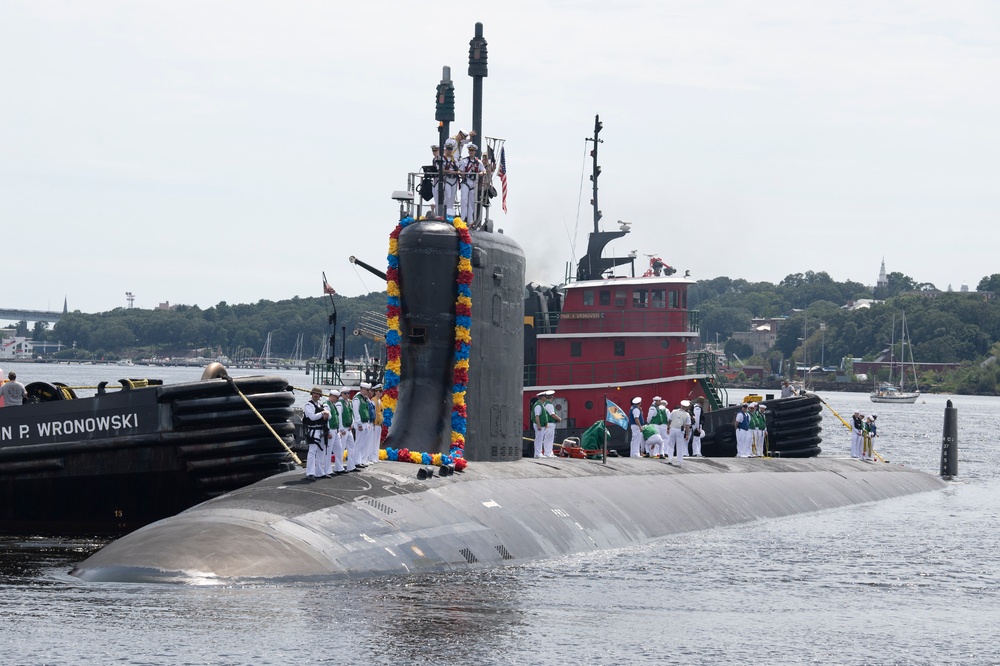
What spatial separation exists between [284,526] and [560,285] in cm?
2780

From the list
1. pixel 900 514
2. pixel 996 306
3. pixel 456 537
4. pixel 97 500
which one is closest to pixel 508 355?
pixel 456 537

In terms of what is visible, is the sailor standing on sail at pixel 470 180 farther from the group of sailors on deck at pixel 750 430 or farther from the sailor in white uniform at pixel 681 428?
the group of sailors on deck at pixel 750 430

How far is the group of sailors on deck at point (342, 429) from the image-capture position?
1873 cm

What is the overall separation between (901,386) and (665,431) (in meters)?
130

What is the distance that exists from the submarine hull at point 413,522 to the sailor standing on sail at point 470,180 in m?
3.97

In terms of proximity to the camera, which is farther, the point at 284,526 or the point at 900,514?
the point at 900,514

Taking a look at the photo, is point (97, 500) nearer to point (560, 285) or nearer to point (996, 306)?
point (560, 285)

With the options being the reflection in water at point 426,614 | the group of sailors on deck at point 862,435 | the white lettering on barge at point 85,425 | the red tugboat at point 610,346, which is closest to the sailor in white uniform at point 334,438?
the reflection in water at point 426,614

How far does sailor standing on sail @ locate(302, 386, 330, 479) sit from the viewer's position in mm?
18641

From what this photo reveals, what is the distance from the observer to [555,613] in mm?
16000

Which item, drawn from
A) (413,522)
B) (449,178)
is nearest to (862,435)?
(449,178)

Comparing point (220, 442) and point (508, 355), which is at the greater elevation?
point (508, 355)

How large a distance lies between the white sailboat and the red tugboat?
111m

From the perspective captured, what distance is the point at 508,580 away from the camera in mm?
17672
